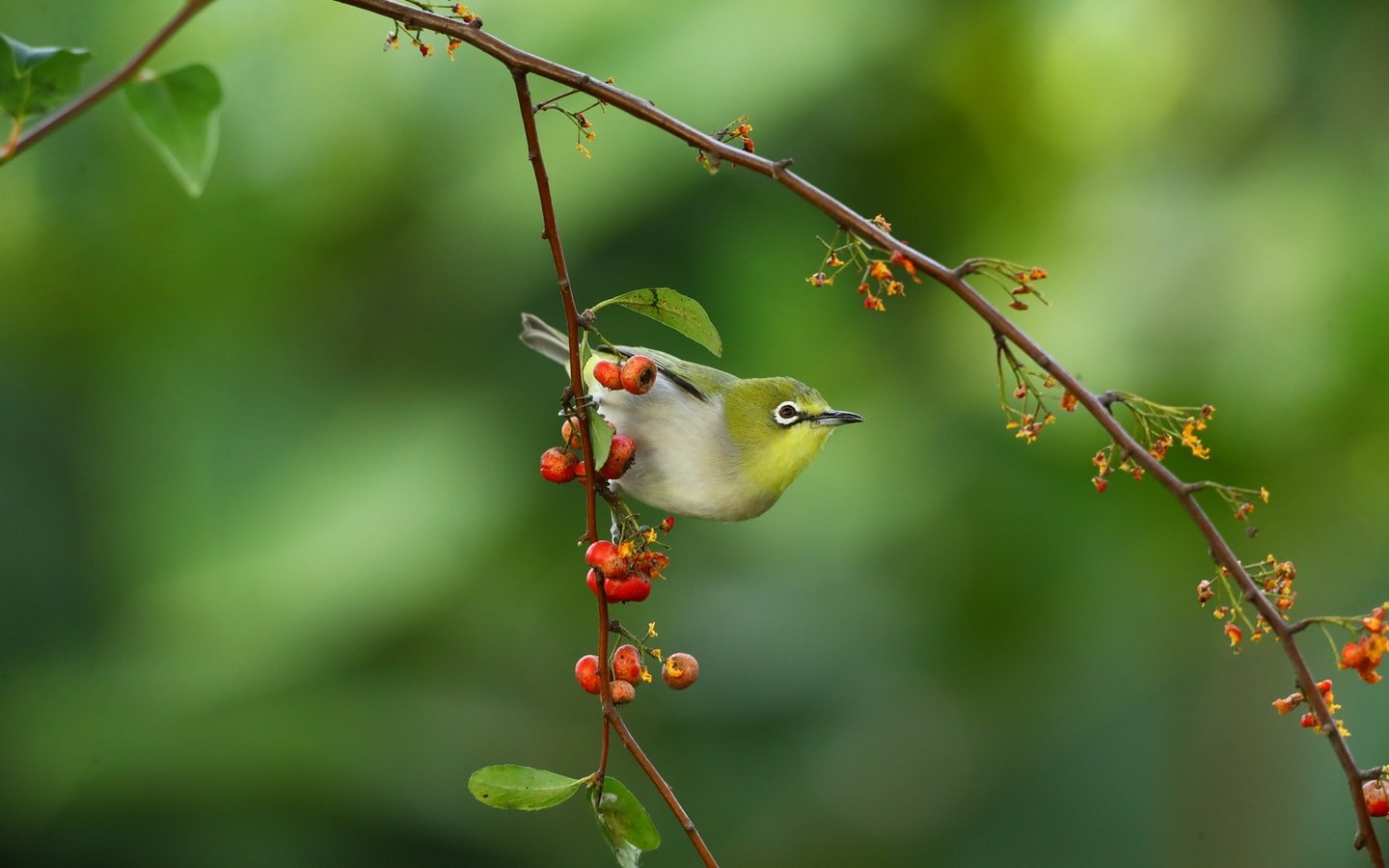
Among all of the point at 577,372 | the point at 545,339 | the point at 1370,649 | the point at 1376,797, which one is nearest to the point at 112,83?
the point at 577,372

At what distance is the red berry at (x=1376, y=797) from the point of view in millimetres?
1040

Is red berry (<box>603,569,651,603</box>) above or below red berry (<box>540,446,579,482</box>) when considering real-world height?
below

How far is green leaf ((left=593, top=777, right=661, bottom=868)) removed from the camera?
1.09m

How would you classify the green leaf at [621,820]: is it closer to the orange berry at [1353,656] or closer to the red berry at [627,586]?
the red berry at [627,586]

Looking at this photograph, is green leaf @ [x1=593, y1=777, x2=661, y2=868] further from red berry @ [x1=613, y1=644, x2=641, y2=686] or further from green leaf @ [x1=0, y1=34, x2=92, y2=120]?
green leaf @ [x1=0, y1=34, x2=92, y2=120]

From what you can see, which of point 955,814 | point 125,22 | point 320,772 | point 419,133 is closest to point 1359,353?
point 955,814

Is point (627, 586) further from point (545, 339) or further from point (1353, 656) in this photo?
point (545, 339)

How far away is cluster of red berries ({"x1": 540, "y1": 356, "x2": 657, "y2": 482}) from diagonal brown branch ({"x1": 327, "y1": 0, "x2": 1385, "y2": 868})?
330mm

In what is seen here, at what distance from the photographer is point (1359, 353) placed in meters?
3.40

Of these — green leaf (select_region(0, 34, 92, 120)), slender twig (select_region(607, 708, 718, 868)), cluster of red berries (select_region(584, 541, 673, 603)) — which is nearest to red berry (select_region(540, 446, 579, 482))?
cluster of red berries (select_region(584, 541, 673, 603))

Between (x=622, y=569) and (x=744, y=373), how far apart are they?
8.20 ft

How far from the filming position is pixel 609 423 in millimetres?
1261

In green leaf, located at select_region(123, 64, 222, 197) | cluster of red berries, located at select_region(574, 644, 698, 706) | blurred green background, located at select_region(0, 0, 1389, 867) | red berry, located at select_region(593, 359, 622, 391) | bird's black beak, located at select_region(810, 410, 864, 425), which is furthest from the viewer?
blurred green background, located at select_region(0, 0, 1389, 867)

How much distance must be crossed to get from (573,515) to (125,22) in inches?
80.6
